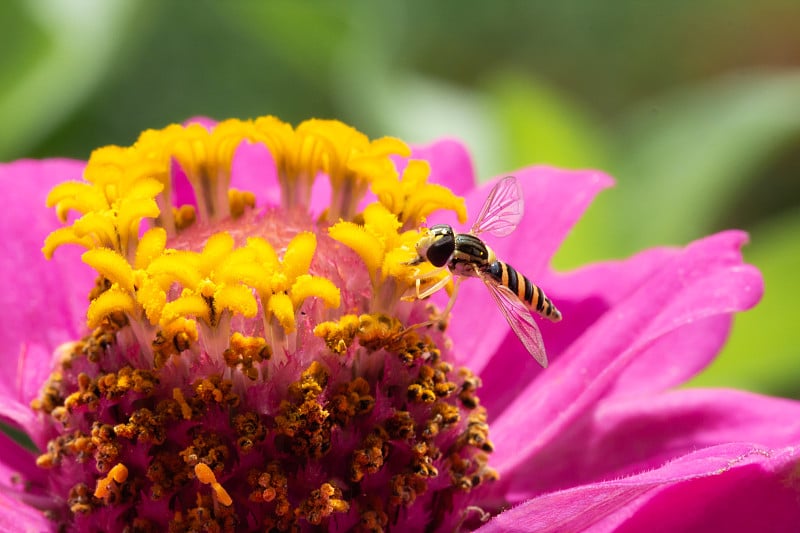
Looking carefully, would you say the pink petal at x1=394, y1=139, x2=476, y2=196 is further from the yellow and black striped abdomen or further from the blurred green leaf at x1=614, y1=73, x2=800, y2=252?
the blurred green leaf at x1=614, y1=73, x2=800, y2=252

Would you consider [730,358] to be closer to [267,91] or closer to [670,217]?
[670,217]

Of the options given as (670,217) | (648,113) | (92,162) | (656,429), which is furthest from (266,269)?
(648,113)

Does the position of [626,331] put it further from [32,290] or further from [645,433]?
[32,290]

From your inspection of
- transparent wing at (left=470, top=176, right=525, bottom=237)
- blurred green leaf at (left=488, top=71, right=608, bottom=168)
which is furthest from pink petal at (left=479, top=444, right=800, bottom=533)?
blurred green leaf at (left=488, top=71, right=608, bottom=168)

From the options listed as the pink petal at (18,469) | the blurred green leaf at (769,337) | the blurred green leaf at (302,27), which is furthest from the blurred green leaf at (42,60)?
the blurred green leaf at (769,337)

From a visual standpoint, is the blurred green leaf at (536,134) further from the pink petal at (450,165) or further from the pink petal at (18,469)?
the pink petal at (18,469)

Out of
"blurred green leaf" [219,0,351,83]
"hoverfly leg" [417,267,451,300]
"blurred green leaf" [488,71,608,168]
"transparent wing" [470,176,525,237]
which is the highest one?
"blurred green leaf" [219,0,351,83]
